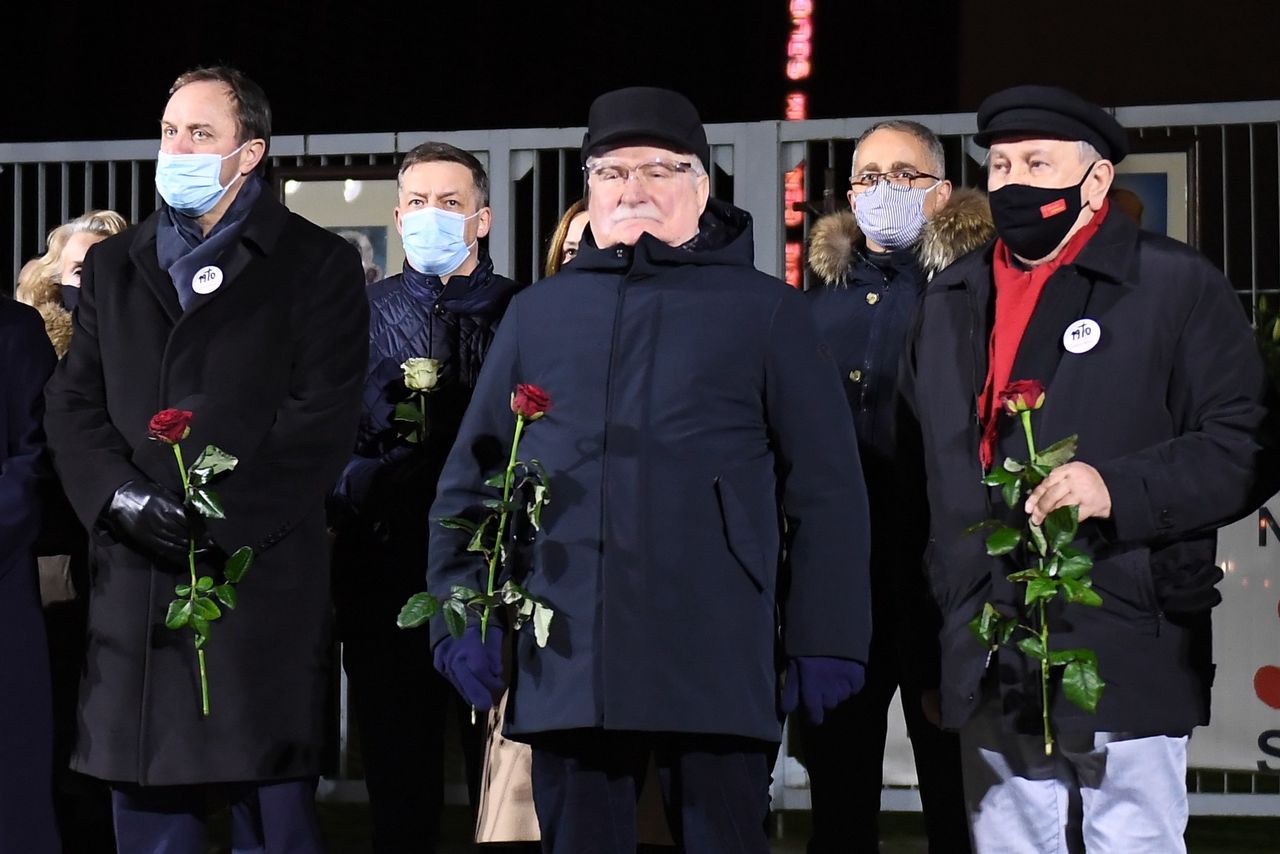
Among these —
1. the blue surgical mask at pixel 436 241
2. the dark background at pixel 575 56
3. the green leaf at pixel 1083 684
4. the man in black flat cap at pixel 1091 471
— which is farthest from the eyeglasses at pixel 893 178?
the dark background at pixel 575 56

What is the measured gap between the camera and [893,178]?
4637 millimetres

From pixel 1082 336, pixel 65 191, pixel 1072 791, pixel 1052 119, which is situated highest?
pixel 65 191

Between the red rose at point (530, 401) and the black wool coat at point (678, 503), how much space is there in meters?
0.11

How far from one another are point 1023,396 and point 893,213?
1106 millimetres

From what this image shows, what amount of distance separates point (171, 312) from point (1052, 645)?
2002 mm

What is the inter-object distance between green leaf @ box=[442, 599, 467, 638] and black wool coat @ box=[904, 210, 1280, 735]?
40.9 inches

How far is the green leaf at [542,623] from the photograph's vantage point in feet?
11.5

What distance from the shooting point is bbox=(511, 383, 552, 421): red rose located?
3.52 meters

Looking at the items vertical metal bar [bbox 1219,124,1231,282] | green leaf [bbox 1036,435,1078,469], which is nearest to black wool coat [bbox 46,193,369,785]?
green leaf [bbox 1036,435,1078,469]

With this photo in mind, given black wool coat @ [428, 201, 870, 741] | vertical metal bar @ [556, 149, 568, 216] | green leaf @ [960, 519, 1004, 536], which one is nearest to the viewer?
black wool coat @ [428, 201, 870, 741]

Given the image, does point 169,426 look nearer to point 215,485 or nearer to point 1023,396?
point 215,485

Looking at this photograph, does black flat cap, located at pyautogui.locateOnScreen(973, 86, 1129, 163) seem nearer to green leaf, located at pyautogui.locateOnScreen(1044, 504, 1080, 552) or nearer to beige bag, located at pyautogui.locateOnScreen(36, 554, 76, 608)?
green leaf, located at pyautogui.locateOnScreen(1044, 504, 1080, 552)

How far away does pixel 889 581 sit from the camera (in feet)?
14.5

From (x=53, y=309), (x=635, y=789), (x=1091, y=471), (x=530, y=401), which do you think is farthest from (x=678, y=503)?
(x=53, y=309)
